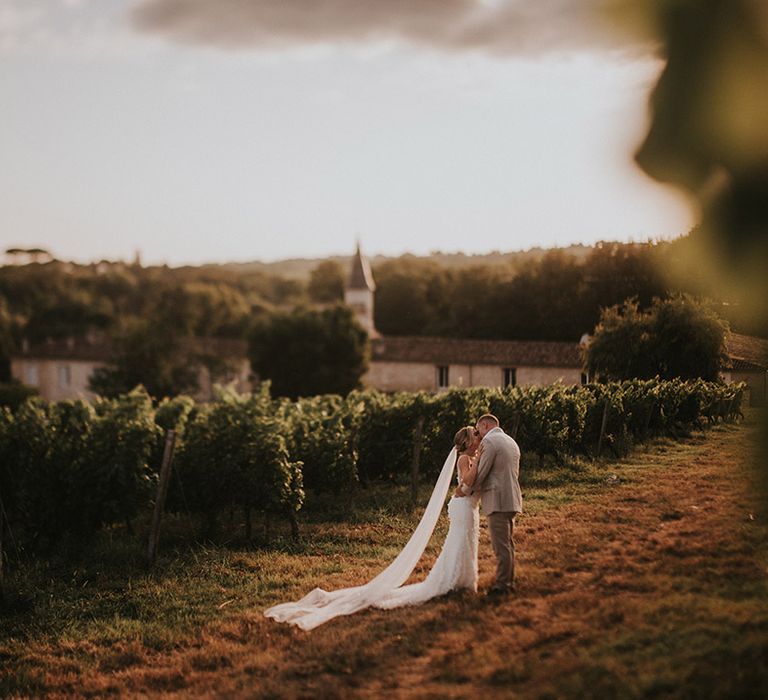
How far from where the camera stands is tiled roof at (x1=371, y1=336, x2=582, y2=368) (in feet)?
37.4

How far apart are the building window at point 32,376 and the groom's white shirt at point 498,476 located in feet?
164

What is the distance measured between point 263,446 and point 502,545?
4.53 m

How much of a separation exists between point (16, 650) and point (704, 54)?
6628mm

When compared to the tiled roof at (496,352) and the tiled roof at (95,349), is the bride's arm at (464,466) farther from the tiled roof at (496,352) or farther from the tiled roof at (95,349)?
the tiled roof at (95,349)

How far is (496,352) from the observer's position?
13422 mm

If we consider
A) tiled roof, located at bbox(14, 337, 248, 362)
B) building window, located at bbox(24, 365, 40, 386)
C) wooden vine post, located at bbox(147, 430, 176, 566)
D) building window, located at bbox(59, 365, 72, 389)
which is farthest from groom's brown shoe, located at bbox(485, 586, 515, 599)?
building window, located at bbox(24, 365, 40, 386)

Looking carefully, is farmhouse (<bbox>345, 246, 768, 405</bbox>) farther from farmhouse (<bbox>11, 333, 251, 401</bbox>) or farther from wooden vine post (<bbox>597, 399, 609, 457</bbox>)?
farmhouse (<bbox>11, 333, 251, 401</bbox>)

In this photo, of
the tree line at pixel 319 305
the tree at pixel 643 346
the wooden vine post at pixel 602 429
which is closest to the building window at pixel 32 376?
the tree line at pixel 319 305

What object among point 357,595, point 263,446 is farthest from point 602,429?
point 357,595

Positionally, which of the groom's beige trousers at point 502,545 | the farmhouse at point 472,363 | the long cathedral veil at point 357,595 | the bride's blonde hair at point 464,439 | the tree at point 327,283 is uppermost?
the tree at point 327,283

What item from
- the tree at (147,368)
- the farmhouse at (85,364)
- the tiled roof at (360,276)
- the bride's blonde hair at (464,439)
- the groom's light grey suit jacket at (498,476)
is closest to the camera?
the groom's light grey suit jacket at (498,476)

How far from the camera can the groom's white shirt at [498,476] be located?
6.09 meters

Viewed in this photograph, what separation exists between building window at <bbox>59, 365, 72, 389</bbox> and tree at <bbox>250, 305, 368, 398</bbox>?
51.2ft

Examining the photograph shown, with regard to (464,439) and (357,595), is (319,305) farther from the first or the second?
(357,595)
